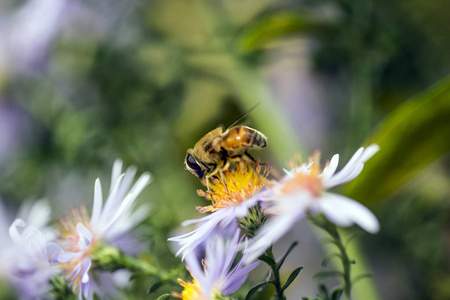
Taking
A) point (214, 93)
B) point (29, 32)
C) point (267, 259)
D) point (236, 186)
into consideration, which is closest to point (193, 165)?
point (236, 186)

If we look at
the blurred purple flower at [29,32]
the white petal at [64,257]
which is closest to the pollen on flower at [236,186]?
the white petal at [64,257]

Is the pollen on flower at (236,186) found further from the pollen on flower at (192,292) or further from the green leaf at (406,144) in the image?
the green leaf at (406,144)

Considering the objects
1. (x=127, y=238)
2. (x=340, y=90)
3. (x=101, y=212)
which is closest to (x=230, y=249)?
(x=101, y=212)

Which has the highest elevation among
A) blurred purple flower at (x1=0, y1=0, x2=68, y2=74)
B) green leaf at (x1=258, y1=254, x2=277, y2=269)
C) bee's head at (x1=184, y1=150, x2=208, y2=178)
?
blurred purple flower at (x1=0, y1=0, x2=68, y2=74)

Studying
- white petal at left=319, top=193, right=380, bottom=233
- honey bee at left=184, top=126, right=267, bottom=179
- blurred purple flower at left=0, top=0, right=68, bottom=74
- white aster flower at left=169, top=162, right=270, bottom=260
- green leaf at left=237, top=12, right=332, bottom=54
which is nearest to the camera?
white petal at left=319, top=193, right=380, bottom=233

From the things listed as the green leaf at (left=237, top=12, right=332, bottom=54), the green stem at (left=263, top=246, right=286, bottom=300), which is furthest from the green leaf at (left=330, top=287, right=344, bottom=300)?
the green leaf at (left=237, top=12, right=332, bottom=54)

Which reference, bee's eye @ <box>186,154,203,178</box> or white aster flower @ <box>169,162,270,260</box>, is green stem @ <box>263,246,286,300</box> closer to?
white aster flower @ <box>169,162,270,260</box>
